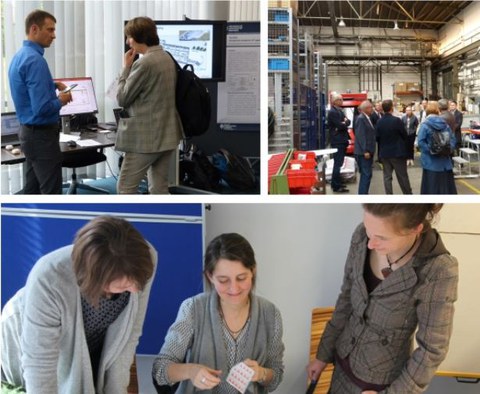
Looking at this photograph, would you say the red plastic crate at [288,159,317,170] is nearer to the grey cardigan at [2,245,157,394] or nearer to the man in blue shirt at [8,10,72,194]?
the grey cardigan at [2,245,157,394]

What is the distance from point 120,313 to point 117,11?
6.84ft

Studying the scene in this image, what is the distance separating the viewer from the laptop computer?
222 cm

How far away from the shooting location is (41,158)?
6.14 feet

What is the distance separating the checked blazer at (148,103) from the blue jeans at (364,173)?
0.90 meters

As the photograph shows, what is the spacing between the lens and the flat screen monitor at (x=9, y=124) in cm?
222

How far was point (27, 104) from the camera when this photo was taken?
1.81m

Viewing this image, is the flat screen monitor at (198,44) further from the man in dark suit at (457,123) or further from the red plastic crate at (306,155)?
the man in dark suit at (457,123)

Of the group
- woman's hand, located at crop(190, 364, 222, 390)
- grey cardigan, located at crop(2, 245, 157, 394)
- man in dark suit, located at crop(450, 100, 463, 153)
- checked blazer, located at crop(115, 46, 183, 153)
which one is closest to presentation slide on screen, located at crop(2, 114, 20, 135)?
checked blazer, located at crop(115, 46, 183, 153)

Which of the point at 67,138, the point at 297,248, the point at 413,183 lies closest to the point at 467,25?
the point at 413,183

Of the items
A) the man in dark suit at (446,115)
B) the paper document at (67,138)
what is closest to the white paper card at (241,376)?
the paper document at (67,138)

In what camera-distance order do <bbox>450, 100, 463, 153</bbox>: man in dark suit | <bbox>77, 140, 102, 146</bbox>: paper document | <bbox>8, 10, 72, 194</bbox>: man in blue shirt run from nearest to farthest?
<bbox>8, 10, 72, 194</bbox>: man in blue shirt < <bbox>77, 140, 102, 146</bbox>: paper document < <bbox>450, 100, 463, 153</bbox>: man in dark suit

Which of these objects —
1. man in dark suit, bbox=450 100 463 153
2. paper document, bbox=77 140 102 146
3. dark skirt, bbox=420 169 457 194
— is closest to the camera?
dark skirt, bbox=420 169 457 194

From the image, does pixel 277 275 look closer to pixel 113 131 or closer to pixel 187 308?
pixel 187 308

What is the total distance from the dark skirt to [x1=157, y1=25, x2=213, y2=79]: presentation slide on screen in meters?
1.34
